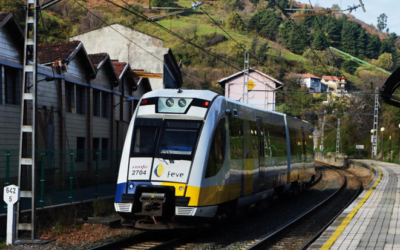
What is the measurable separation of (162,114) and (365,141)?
63.5m

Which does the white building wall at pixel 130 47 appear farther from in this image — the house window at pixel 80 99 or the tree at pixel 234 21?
the tree at pixel 234 21

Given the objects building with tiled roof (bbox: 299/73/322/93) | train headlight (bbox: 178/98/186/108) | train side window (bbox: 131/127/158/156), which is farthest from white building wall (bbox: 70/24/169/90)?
building with tiled roof (bbox: 299/73/322/93)

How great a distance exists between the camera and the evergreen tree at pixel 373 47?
13850cm

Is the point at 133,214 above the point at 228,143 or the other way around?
the other way around

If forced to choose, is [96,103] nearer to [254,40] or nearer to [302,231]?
[302,231]

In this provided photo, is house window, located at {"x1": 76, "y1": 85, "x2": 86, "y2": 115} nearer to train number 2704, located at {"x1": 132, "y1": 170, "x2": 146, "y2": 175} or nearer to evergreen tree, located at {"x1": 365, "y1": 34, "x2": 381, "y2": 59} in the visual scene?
train number 2704, located at {"x1": 132, "y1": 170, "x2": 146, "y2": 175}

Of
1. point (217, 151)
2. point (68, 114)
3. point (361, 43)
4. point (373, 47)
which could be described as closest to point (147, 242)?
point (217, 151)

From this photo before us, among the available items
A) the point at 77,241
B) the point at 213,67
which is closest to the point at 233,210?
the point at 77,241

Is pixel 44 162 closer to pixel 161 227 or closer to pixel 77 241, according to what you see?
pixel 77 241

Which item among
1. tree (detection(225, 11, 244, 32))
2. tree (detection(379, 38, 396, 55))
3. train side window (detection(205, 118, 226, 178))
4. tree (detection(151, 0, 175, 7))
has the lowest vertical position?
train side window (detection(205, 118, 226, 178))

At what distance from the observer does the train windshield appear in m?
11.5

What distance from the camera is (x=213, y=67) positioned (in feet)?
411

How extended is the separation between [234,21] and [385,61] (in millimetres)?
44755

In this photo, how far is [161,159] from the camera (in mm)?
11453
